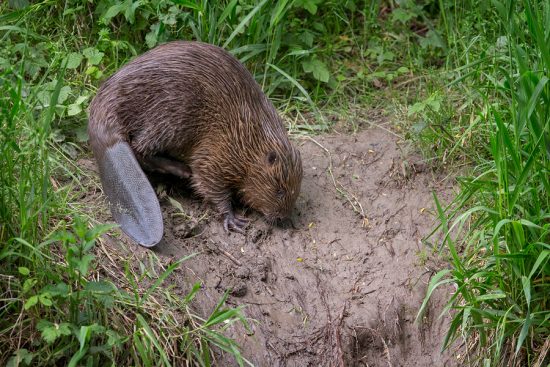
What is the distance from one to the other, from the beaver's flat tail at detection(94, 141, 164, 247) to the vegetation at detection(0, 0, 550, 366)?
0.49 ft

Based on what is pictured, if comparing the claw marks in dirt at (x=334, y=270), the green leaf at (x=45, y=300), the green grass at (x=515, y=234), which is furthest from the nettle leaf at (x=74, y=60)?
the green grass at (x=515, y=234)

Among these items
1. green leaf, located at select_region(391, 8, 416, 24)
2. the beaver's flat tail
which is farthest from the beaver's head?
green leaf, located at select_region(391, 8, 416, 24)

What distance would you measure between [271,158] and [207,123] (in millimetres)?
373

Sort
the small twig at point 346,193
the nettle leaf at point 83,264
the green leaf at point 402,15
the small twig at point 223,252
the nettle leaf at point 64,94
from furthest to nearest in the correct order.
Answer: the green leaf at point 402,15
the small twig at point 346,193
the nettle leaf at point 64,94
the small twig at point 223,252
the nettle leaf at point 83,264

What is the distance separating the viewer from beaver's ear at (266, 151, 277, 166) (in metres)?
4.67

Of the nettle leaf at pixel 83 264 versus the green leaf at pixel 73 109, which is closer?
the nettle leaf at pixel 83 264

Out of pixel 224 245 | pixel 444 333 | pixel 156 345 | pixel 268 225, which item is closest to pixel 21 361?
pixel 156 345

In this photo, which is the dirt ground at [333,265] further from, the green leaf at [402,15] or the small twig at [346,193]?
the green leaf at [402,15]

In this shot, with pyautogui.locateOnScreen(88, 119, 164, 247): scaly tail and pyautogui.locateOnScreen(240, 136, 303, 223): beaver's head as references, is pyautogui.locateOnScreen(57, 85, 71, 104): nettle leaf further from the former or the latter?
pyautogui.locateOnScreen(240, 136, 303, 223): beaver's head

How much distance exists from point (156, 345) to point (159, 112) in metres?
1.45

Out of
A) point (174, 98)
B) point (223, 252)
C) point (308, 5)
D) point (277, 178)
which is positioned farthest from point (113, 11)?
point (223, 252)

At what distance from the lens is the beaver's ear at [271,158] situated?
4668 mm

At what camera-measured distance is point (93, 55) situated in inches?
201

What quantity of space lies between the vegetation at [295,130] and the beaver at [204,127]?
30 centimetres
